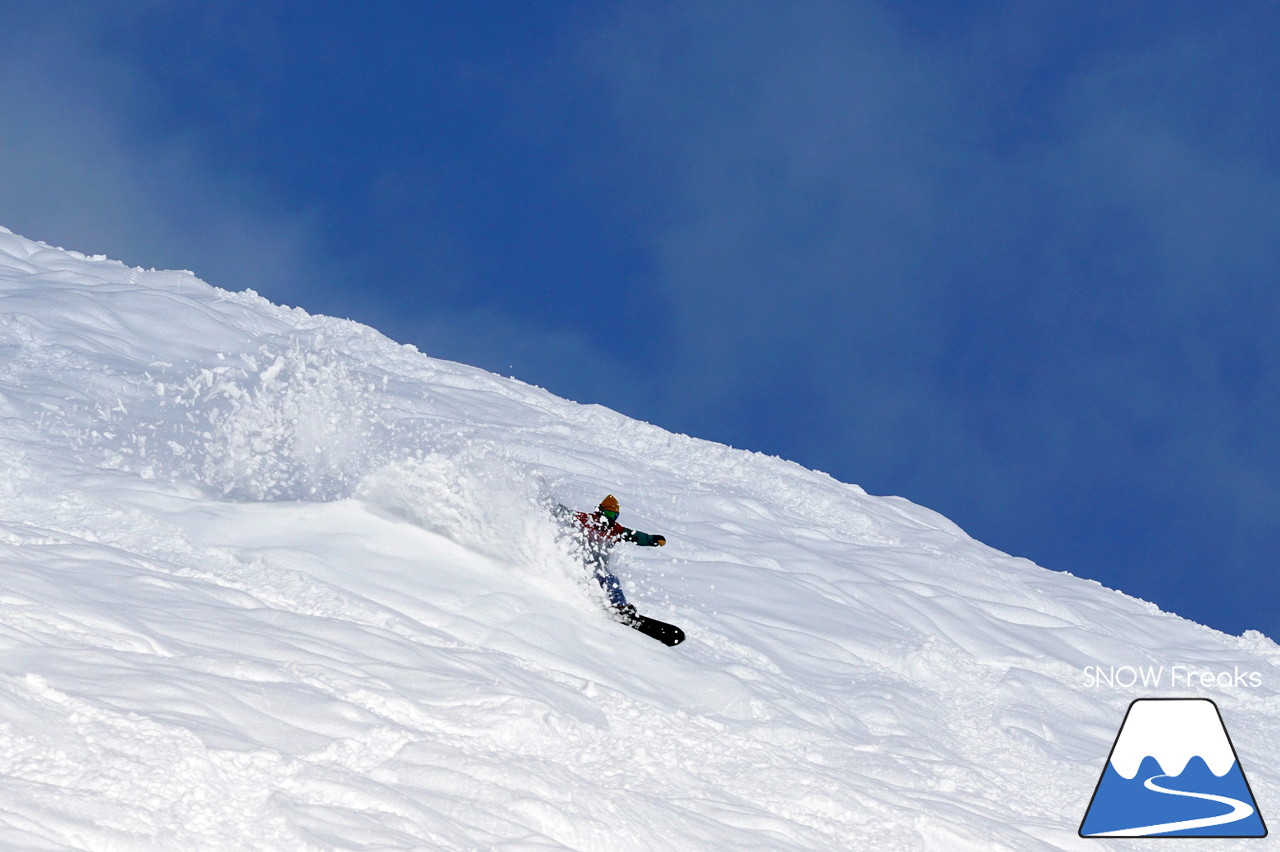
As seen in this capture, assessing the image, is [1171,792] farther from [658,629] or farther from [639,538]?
[639,538]

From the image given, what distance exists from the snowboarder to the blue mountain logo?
437 cm

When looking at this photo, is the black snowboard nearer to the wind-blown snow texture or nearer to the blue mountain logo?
the wind-blown snow texture

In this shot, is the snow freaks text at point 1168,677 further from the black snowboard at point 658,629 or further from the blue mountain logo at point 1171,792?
the black snowboard at point 658,629

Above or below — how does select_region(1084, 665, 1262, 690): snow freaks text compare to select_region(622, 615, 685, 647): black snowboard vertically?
above

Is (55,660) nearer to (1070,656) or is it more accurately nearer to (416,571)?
(416,571)

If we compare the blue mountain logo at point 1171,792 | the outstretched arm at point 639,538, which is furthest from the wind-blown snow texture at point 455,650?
the outstretched arm at point 639,538

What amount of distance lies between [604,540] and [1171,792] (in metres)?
5.28

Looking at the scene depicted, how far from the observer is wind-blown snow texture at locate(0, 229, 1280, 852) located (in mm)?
6270

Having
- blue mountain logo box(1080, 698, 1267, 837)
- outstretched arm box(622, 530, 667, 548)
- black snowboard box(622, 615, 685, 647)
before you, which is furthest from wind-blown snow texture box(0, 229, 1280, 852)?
outstretched arm box(622, 530, 667, 548)

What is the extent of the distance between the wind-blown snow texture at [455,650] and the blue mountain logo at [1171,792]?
252 mm

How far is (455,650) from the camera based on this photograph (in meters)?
8.95

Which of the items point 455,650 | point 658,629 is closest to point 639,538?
point 658,629

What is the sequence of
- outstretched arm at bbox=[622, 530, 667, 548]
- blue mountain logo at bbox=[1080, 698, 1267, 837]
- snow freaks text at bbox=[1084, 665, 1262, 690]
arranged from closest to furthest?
blue mountain logo at bbox=[1080, 698, 1267, 837] < outstretched arm at bbox=[622, 530, 667, 548] < snow freaks text at bbox=[1084, 665, 1262, 690]

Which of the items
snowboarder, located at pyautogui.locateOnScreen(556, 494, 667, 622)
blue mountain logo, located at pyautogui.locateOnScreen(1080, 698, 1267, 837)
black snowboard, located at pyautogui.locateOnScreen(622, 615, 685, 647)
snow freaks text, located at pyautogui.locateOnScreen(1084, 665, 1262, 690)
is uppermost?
snow freaks text, located at pyautogui.locateOnScreen(1084, 665, 1262, 690)
